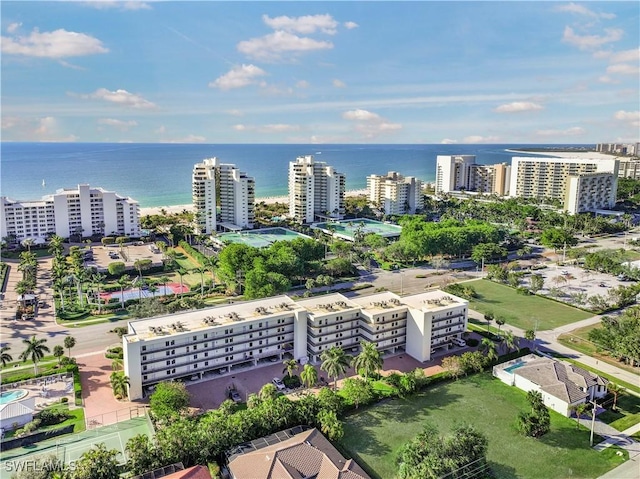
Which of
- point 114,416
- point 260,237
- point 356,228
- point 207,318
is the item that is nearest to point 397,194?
point 356,228

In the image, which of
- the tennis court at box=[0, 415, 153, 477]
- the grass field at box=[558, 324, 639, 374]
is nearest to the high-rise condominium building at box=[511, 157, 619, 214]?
the grass field at box=[558, 324, 639, 374]

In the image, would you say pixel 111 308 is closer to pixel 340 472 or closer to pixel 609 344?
pixel 340 472

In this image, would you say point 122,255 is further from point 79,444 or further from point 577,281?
point 577,281

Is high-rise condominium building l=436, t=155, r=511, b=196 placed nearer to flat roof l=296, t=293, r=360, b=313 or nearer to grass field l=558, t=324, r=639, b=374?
grass field l=558, t=324, r=639, b=374

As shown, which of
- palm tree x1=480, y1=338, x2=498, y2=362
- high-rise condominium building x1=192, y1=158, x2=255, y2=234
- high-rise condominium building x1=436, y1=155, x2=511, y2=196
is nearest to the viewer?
palm tree x1=480, y1=338, x2=498, y2=362

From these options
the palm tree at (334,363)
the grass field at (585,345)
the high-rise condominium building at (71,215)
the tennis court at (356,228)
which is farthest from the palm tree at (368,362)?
the high-rise condominium building at (71,215)

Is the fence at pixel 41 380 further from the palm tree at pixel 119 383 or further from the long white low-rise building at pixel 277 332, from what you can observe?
the long white low-rise building at pixel 277 332
